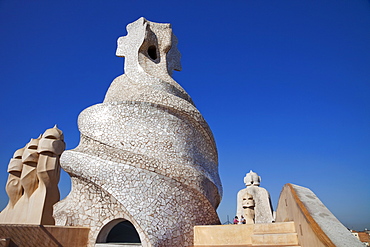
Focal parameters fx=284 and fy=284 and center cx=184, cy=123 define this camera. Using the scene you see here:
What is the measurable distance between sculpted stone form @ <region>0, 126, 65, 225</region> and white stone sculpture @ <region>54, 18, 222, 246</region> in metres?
1.94

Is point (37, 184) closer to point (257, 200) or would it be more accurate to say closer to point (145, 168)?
point (145, 168)

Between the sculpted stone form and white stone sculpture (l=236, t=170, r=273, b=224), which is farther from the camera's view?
white stone sculpture (l=236, t=170, r=273, b=224)

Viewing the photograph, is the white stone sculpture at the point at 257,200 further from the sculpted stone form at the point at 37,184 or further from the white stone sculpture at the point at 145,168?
the sculpted stone form at the point at 37,184

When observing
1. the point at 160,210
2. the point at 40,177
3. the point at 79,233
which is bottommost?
the point at 79,233

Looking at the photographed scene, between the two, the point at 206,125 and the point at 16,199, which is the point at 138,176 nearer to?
the point at 206,125

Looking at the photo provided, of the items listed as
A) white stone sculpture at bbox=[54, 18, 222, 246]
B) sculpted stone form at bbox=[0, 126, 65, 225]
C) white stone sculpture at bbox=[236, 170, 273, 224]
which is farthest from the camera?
white stone sculpture at bbox=[236, 170, 273, 224]

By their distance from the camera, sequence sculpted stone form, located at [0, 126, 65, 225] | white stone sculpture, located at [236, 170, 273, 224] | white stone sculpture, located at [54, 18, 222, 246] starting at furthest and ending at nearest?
white stone sculpture, located at [236, 170, 273, 224], sculpted stone form, located at [0, 126, 65, 225], white stone sculpture, located at [54, 18, 222, 246]

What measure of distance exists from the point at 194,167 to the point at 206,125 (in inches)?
59.1

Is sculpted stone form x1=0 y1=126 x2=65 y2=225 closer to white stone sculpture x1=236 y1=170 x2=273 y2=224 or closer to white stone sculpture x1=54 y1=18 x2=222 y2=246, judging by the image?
white stone sculpture x1=54 y1=18 x2=222 y2=246

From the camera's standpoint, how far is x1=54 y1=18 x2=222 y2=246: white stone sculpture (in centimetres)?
591

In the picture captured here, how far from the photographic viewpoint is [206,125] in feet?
26.2

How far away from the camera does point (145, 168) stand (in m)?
6.22

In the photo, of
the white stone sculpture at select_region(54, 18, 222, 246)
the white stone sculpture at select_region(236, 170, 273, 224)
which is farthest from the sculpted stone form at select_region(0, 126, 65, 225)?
the white stone sculpture at select_region(236, 170, 273, 224)

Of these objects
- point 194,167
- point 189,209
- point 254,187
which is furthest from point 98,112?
point 254,187
